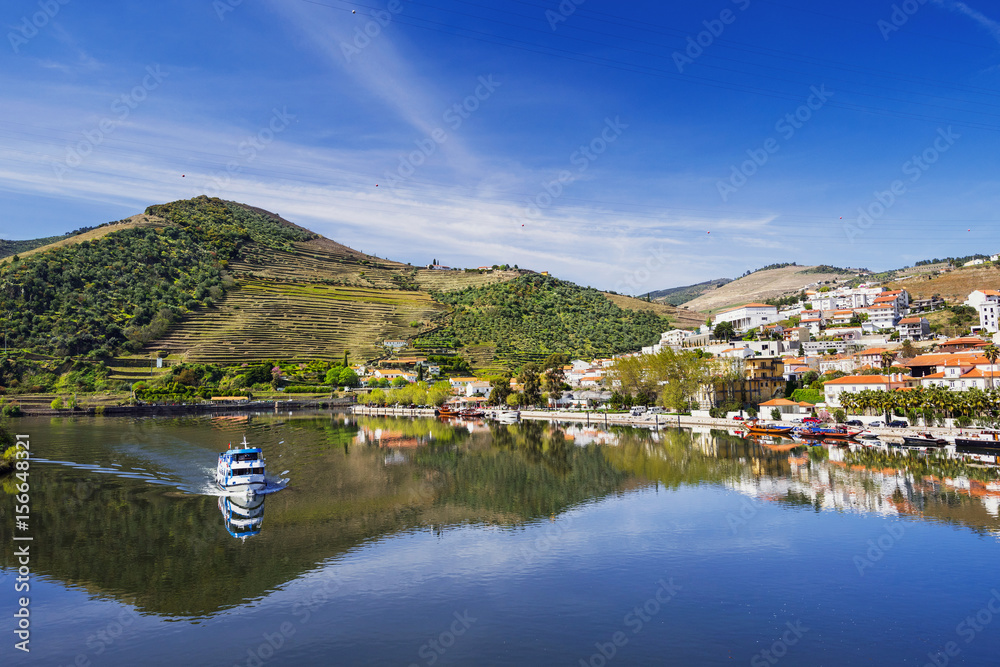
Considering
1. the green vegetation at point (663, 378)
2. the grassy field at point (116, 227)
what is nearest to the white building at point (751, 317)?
the green vegetation at point (663, 378)

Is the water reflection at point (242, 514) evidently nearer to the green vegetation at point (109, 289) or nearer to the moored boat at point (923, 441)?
the moored boat at point (923, 441)

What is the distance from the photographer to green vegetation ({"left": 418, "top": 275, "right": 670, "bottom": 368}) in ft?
459

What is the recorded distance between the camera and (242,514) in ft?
97.3

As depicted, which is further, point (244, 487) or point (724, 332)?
point (724, 332)

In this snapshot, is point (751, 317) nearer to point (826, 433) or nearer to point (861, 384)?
point (861, 384)

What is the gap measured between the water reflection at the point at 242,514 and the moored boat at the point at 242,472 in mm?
511

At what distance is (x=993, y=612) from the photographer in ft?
58.2

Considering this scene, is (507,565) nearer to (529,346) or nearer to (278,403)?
(278,403)

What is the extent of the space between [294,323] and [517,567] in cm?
12078

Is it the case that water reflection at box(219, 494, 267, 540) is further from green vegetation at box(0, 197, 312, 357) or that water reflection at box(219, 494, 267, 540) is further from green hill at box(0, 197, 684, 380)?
green vegetation at box(0, 197, 312, 357)

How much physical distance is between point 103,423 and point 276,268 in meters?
95.3

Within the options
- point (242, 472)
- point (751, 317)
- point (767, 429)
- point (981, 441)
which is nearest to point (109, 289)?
point (242, 472)

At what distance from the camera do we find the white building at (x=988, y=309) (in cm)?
9950

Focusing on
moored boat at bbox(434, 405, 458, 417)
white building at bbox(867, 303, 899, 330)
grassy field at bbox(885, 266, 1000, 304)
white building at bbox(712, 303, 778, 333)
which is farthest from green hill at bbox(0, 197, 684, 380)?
grassy field at bbox(885, 266, 1000, 304)
